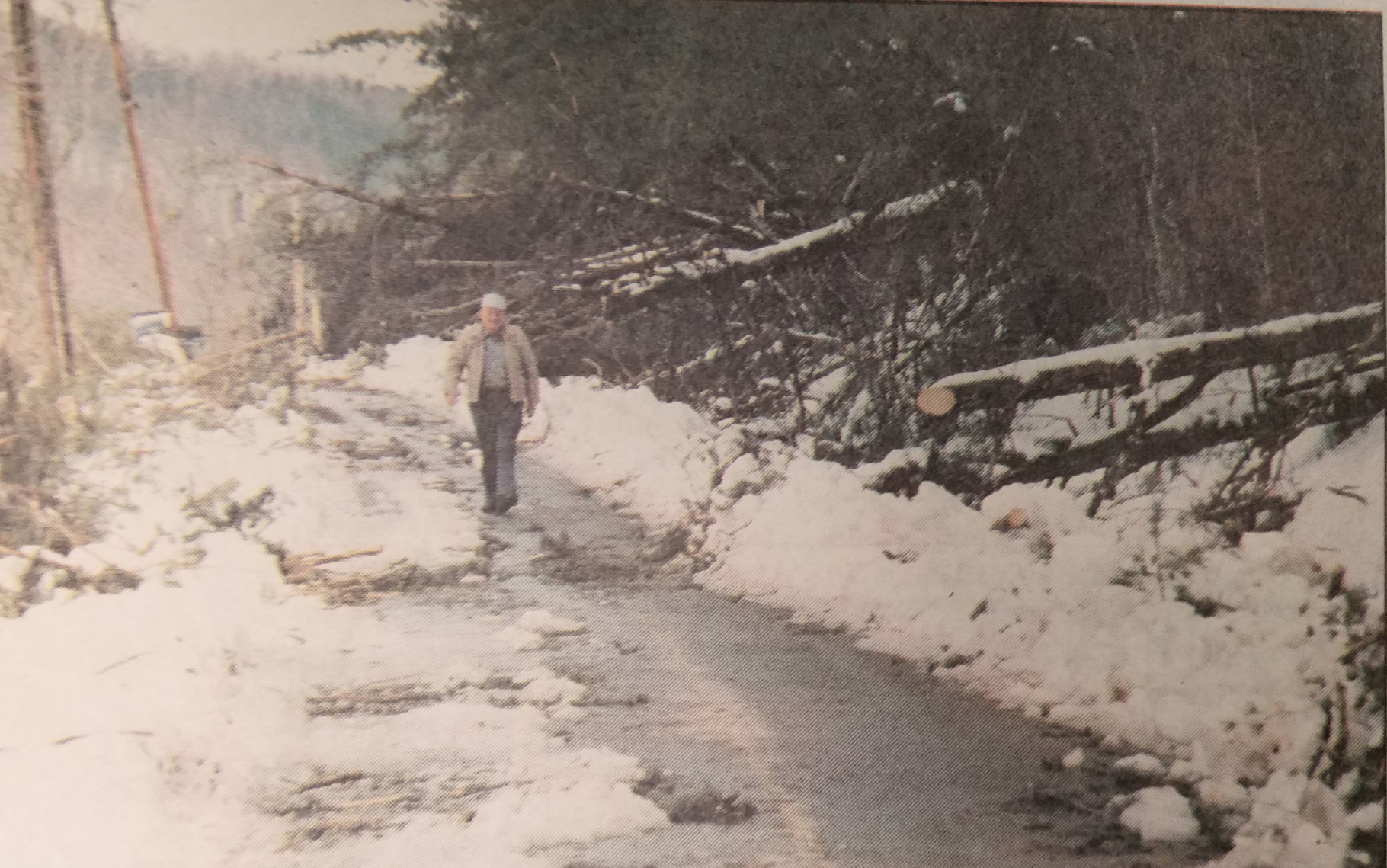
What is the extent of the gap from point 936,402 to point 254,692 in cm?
165

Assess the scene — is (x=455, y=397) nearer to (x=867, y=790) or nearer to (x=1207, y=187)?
(x=867, y=790)

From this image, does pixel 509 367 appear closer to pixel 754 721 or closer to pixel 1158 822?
pixel 754 721

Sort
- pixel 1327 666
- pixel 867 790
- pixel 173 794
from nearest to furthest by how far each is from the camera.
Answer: pixel 173 794 → pixel 867 790 → pixel 1327 666

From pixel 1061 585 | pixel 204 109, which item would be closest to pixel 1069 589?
pixel 1061 585

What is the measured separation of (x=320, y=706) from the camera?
226 centimetres

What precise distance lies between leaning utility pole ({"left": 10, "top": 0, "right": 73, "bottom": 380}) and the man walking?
82 cm

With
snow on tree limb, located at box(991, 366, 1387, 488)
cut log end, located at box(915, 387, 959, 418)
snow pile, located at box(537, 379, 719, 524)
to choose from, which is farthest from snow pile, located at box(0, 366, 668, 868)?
snow on tree limb, located at box(991, 366, 1387, 488)

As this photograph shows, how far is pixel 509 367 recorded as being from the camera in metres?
2.39

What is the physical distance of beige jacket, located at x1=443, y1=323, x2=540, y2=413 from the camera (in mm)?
2375

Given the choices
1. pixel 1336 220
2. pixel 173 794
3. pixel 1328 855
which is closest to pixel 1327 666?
pixel 1328 855

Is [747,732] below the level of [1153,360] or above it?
below

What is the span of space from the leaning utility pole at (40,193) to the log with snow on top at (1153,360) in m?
1.93

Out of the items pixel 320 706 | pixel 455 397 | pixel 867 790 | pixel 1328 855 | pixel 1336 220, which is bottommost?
pixel 1328 855

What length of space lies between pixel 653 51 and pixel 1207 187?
1.38m
